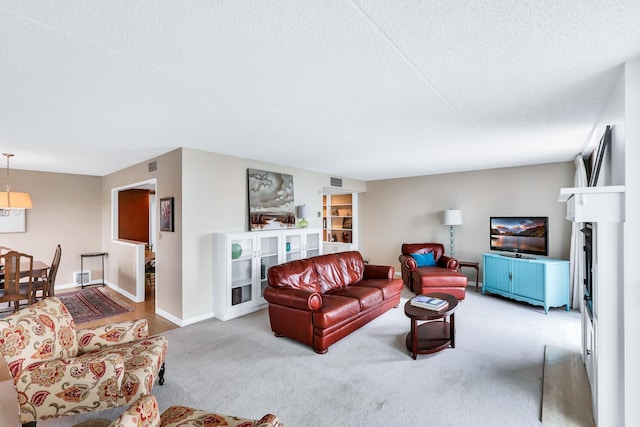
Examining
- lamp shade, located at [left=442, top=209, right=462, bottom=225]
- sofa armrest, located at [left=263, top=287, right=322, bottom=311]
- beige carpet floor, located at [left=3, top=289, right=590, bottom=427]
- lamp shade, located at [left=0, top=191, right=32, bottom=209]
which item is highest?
lamp shade, located at [left=0, top=191, right=32, bottom=209]

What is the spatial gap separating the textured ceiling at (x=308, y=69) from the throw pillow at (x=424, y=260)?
280 centimetres

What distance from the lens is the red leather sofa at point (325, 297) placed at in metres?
3.22

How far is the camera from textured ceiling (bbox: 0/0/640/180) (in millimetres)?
1340

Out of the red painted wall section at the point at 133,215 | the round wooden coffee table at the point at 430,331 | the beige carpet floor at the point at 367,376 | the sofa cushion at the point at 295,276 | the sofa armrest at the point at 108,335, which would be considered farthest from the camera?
the red painted wall section at the point at 133,215

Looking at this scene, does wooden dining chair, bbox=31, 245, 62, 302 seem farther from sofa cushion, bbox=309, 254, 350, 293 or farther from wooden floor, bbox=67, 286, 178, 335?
sofa cushion, bbox=309, 254, 350, 293

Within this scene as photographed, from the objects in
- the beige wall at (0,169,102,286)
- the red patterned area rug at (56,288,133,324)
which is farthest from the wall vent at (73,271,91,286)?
the red patterned area rug at (56,288,133,324)

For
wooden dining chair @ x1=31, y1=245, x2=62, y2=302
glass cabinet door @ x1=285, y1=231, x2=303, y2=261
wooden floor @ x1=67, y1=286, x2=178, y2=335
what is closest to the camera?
wooden floor @ x1=67, y1=286, x2=178, y2=335

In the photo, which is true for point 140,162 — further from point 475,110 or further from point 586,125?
point 586,125

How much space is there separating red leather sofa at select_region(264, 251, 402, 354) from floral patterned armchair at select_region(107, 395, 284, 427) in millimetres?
1710

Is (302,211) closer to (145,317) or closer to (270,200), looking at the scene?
(270,200)

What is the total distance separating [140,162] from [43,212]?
2.68 meters

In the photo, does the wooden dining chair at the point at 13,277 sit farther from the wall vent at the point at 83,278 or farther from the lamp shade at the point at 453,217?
the lamp shade at the point at 453,217

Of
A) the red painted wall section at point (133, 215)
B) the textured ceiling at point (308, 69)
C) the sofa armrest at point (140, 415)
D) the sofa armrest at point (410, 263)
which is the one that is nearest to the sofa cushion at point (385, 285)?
the sofa armrest at point (410, 263)

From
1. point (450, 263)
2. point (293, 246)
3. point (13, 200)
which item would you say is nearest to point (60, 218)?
point (13, 200)
